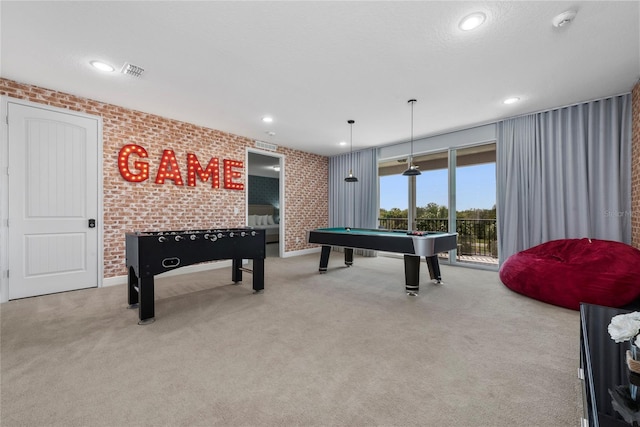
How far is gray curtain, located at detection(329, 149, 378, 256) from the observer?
254 inches

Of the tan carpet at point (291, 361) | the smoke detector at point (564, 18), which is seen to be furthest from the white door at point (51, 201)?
the smoke detector at point (564, 18)

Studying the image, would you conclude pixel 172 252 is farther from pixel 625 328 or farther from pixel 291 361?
pixel 625 328

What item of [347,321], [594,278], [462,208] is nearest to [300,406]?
[347,321]

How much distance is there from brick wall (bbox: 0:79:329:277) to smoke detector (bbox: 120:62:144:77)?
1330mm

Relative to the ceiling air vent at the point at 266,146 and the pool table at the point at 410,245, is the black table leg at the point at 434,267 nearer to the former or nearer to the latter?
the pool table at the point at 410,245

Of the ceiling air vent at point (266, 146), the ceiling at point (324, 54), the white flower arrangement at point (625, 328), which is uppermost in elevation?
the ceiling at point (324, 54)

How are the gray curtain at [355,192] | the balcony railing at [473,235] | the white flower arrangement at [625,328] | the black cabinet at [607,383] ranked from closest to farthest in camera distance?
the black cabinet at [607,383], the white flower arrangement at [625,328], the balcony railing at [473,235], the gray curtain at [355,192]

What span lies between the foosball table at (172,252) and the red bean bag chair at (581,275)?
3.33 metres

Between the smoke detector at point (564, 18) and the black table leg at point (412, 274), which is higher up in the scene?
the smoke detector at point (564, 18)

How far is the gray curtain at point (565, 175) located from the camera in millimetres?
3490

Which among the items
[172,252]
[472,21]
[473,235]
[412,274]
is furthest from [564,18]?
[473,235]

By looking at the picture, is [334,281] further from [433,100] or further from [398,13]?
[398,13]

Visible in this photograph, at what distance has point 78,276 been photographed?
360 cm

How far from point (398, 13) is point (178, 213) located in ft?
13.8
